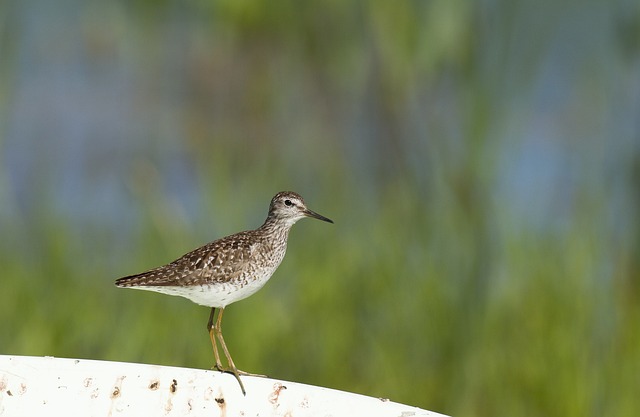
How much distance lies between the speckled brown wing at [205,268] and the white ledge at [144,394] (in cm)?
32

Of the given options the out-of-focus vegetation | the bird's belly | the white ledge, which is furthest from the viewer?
the out-of-focus vegetation

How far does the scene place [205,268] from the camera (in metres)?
2.69

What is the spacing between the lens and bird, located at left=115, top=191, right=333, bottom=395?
102 inches

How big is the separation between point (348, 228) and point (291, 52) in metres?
0.77

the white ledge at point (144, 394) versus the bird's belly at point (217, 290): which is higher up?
the bird's belly at point (217, 290)

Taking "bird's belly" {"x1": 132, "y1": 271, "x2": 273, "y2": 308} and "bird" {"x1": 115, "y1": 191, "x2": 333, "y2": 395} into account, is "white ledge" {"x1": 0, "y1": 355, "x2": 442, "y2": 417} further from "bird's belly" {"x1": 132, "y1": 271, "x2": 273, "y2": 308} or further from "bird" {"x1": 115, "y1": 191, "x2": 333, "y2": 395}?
"bird's belly" {"x1": 132, "y1": 271, "x2": 273, "y2": 308}

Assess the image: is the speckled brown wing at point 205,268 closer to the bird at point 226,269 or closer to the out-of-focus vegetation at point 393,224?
the bird at point 226,269

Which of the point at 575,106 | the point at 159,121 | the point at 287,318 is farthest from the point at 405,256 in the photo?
the point at 159,121

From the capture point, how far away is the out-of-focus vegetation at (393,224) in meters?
3.49

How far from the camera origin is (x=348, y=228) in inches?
165

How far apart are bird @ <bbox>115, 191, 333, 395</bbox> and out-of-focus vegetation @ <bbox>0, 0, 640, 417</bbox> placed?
775 millimetres

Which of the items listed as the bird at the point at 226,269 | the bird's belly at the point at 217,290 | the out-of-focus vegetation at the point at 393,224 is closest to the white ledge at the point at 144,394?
the bird at the point at 226,269

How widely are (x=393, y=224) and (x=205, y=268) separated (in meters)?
1.44

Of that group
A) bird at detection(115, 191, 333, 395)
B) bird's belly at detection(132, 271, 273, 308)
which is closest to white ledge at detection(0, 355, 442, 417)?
bird at detection(115, 191, 333, 395)
